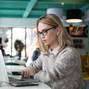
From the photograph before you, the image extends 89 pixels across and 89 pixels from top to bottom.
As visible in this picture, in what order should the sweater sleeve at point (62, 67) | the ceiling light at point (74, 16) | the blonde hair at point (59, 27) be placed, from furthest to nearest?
the ceiling light at point (74, 16), the blonde hair at point (59, 27), the sweater sleeve at point (62, 67)

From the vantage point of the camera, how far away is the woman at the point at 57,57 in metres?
2.00

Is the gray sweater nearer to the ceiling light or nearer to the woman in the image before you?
the woman

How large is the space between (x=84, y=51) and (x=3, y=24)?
636 centimetres

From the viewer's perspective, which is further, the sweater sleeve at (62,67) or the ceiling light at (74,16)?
the ceiling light at (74,16)

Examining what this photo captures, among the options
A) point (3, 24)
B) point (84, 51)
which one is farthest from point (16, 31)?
point (84, 51)

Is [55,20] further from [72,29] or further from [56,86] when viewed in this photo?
[72,29]

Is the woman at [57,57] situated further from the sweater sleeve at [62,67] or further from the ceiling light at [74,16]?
the ceiling light at [74,16]

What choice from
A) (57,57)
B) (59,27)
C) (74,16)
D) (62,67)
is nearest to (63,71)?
(62,67)

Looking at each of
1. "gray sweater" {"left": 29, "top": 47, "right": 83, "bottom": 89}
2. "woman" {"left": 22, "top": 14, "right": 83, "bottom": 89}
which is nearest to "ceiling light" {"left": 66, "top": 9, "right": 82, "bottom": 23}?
"woman" {"left": 22, "top": 14, "right": 83, "bottom": 89}

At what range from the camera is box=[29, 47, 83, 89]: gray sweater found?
1.98 meters

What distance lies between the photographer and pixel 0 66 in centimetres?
205

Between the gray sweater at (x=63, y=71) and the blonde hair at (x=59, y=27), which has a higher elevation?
the blonde hair at (x=59, y=27)

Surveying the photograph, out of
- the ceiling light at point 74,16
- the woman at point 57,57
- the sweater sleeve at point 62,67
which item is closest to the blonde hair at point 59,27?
the woman at point 57,57

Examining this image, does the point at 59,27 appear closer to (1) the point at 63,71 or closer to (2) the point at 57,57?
(2) the point at 57,57
